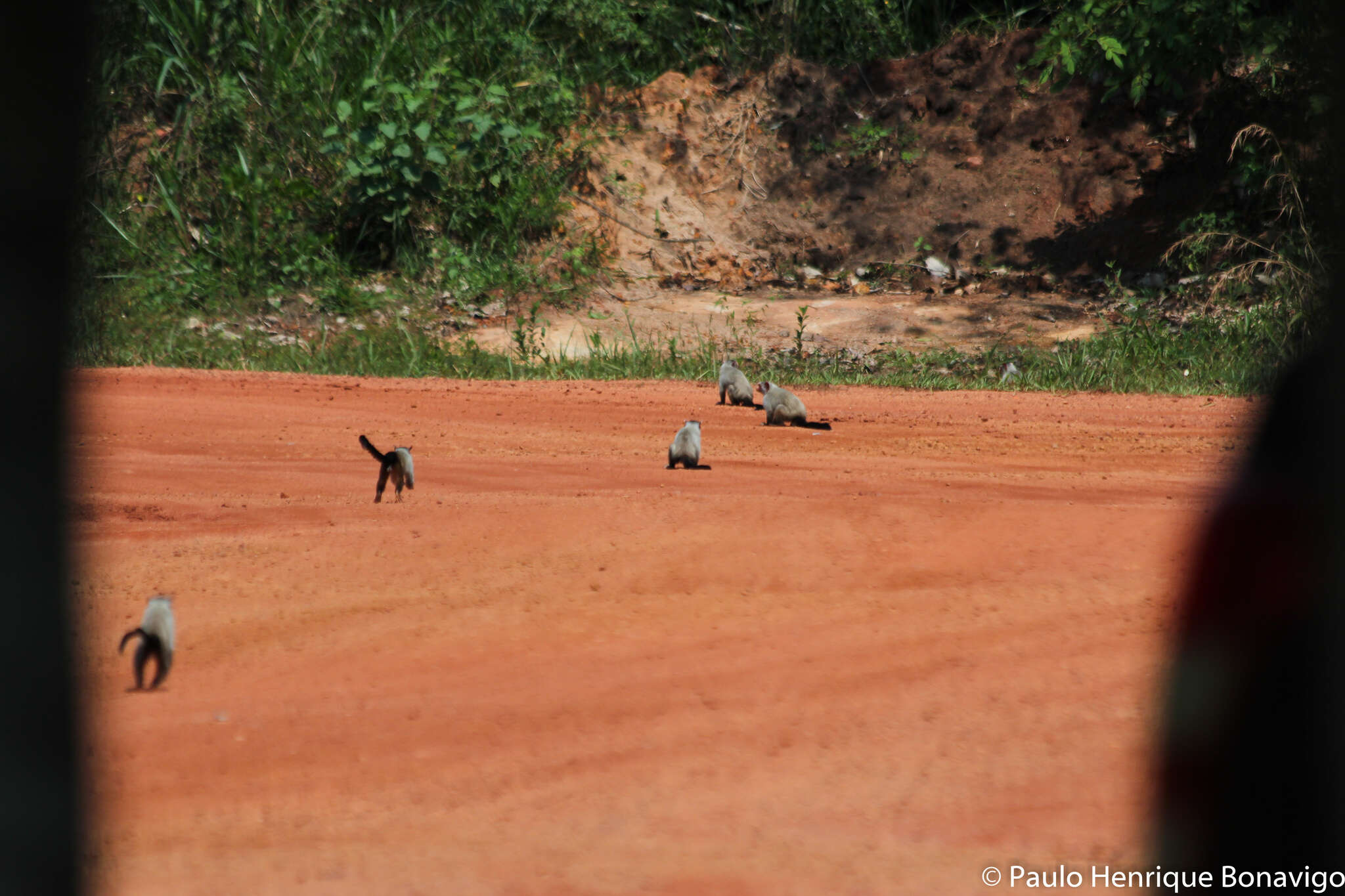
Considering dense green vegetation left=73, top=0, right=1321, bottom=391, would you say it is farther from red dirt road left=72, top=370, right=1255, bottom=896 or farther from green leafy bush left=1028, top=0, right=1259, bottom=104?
red dirt road left=72, top=370, right=1255, bottom=896

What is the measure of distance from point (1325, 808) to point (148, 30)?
19251mm

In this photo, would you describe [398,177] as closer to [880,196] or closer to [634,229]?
[634,229]

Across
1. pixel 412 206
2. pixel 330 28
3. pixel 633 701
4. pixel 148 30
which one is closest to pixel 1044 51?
pixel 412 206

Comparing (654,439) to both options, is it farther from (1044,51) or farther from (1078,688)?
(1044,51)

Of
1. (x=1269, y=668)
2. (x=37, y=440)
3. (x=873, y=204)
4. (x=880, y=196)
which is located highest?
(x=880, y=196)

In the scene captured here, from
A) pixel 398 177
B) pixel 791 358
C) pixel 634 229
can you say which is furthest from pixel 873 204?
pixel 398 177

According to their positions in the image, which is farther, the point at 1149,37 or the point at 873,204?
the point at 873,204

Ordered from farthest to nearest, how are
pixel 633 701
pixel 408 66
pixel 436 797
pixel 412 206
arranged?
pixel 408 66 < pixel 412 206 < pixel 633 701 < pixel 436 797

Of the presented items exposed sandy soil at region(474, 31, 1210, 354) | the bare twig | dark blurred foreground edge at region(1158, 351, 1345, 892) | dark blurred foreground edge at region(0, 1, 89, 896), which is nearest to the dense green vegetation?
the bare twig

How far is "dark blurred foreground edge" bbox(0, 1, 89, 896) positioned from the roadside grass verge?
1144 centimetres

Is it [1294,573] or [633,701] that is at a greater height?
[1294,573]

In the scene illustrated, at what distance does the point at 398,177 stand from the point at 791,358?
6128 mm

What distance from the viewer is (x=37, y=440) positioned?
48.3 inches

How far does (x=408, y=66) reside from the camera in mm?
17516
